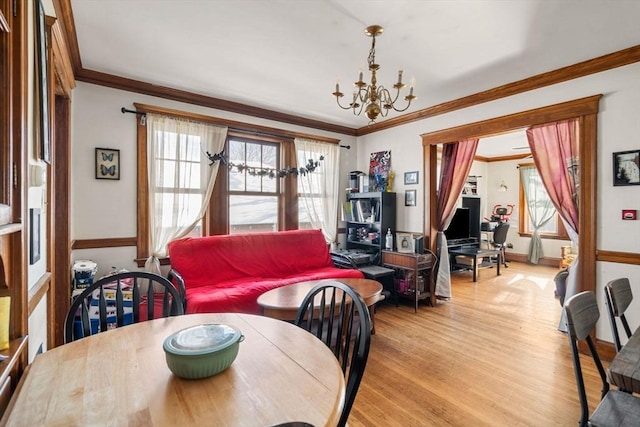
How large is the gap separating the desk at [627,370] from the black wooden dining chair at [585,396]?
138mm

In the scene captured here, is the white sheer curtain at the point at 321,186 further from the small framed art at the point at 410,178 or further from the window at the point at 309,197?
the small framed art at the point at 410,178

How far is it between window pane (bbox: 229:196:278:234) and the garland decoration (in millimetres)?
328

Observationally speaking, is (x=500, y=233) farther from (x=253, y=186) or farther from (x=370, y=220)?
(x=253, y=186)

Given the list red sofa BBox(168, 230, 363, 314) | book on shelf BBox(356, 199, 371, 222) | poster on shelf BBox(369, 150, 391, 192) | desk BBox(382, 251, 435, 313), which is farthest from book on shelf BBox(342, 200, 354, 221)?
desk BBox(382, 251, 435, 313)

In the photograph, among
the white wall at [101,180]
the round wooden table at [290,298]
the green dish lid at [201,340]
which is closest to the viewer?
the green dish lid at [201,340]

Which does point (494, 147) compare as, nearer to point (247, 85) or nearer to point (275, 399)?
point (247, 85)

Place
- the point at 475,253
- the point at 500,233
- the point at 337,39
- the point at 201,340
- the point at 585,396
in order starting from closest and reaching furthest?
the point at 201,340 → the point at 585,396 → the point at 337,39 → the point at 475,253 → the point at 500,233

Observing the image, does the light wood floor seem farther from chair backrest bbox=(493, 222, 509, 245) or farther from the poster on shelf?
chair backrest bbox=(493, 222, 509, 245)

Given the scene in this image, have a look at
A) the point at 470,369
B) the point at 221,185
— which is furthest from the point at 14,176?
the point at 470,369

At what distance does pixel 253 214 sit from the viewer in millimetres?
4125

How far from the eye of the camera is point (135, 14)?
212cm

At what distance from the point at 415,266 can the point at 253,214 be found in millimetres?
2211

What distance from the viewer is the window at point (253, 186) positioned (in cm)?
396

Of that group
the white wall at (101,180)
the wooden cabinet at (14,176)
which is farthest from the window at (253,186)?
the wooden cabinet at (14,176)
